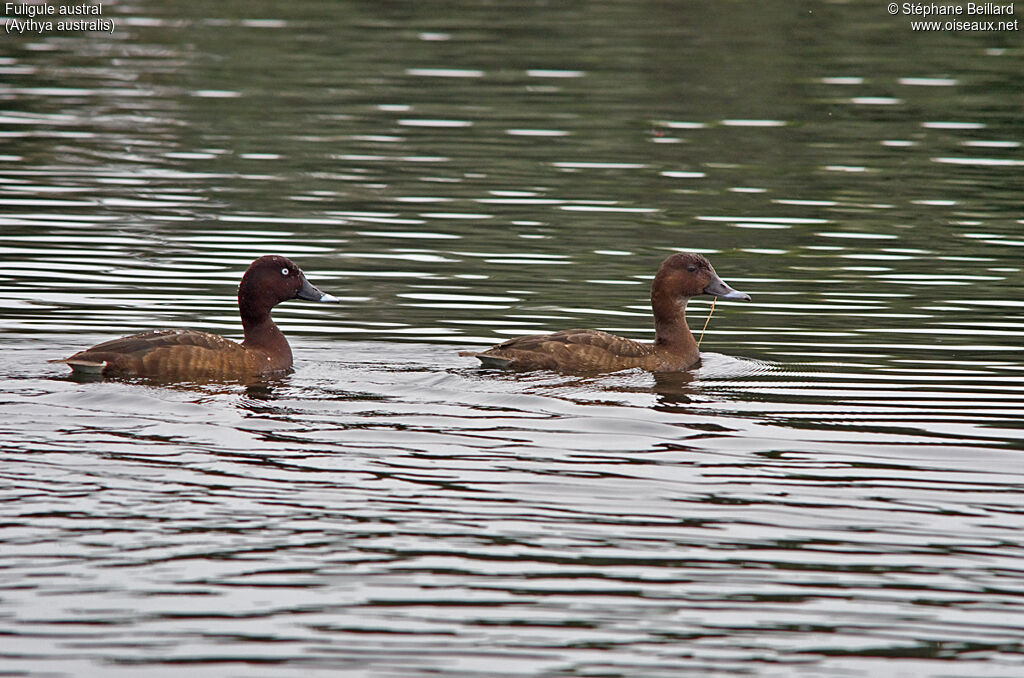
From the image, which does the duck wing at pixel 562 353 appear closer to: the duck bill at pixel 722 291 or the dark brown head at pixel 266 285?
the duck bill at pixel 722 291

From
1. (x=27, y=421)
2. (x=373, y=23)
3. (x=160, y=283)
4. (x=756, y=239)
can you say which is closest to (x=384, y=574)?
(x=27, y=421)

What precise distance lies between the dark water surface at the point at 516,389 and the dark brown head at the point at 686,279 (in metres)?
0.51

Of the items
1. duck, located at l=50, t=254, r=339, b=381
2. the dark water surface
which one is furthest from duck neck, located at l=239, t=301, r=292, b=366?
the dark water surface

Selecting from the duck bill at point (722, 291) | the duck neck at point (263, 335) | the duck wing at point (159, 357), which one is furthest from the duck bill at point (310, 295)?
the duck bill at point (722, 291)

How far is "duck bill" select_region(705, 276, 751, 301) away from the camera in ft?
42.8

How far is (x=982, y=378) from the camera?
39.1ft

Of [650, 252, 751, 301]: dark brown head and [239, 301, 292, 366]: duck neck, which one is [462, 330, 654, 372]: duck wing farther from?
[239, 301, 292, 366]: duck neck

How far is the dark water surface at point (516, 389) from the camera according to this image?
7.24 m

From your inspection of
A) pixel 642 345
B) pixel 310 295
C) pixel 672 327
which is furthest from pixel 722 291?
pixel 310 295

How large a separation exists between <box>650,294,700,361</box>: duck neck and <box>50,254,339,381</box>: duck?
2494 millimetres

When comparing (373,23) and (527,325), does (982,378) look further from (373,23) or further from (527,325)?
(373,23)

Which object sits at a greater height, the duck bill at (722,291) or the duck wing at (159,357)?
the duck bill at (722,291)

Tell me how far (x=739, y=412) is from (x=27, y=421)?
179 inches

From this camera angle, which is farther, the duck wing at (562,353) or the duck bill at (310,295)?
the duck bill at (310,295)
